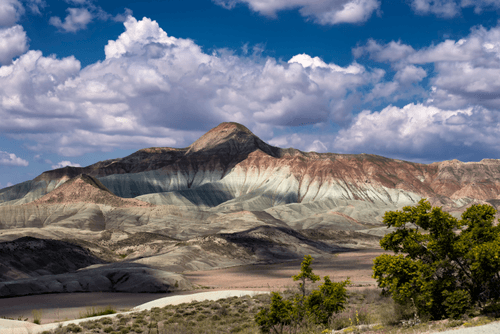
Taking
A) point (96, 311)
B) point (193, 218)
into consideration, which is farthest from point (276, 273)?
point (193, 218)

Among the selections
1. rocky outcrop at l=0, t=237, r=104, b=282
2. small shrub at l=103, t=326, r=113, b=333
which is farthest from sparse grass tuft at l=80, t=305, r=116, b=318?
rocky outcrop at l=0, t=237, r=104, b=282

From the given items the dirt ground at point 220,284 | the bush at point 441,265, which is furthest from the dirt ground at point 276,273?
the bush at point 441,265

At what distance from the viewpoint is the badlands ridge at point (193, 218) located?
52125 mm

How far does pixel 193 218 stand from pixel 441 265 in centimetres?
11367

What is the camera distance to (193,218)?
126 metres

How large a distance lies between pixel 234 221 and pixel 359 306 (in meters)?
92.3

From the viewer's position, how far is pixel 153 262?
58.0 m

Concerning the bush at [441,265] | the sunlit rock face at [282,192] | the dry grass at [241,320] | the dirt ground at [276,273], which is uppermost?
A: the sunlit rock face at [282,192]

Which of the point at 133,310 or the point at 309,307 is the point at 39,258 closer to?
the point at 133,310

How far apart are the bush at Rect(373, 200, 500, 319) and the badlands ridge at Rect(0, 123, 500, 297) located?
28.2 metres

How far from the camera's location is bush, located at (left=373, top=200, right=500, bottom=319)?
15156 mm

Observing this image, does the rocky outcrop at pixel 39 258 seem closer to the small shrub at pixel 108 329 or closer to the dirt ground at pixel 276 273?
the dirt ground at pixel 276 273

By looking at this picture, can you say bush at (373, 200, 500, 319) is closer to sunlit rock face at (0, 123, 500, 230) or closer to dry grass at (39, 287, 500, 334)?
dry grass at (39, 287, 500, 334)

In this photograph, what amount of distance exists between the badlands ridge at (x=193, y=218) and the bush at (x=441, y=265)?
2823 cm
